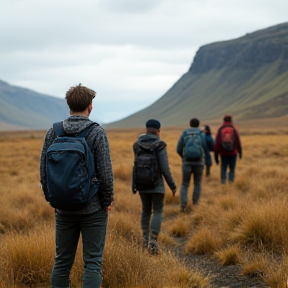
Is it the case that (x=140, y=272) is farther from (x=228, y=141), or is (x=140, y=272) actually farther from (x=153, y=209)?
(x=228, y=141)

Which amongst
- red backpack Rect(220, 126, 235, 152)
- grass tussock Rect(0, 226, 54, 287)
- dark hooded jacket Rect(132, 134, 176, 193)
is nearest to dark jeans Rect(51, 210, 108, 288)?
grass tussock Rect(0, 226, 54, 287)

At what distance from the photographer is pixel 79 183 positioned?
9.55 feet

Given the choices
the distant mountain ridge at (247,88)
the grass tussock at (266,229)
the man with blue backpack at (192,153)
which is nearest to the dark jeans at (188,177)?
the man with blue backpack at (192,153)

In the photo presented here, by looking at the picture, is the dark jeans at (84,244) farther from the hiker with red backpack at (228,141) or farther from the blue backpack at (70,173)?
the hiker with red backpack at (228,141)

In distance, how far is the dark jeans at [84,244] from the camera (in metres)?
3.12

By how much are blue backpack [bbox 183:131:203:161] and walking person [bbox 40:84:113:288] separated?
4.90 metres

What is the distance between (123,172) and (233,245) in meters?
8.43

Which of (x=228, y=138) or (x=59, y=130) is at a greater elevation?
(x=59, y=130)

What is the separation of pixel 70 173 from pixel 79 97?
604mm

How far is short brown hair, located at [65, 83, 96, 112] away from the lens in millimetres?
3139

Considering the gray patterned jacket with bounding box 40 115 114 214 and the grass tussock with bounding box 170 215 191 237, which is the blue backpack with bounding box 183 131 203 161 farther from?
the gray patterned jacket with bounding box 40 115 114 214

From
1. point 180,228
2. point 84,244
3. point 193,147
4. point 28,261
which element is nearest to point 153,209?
point 180,228

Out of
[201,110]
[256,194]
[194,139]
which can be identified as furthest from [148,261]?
[201,110]

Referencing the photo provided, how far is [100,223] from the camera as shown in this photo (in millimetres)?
3158
